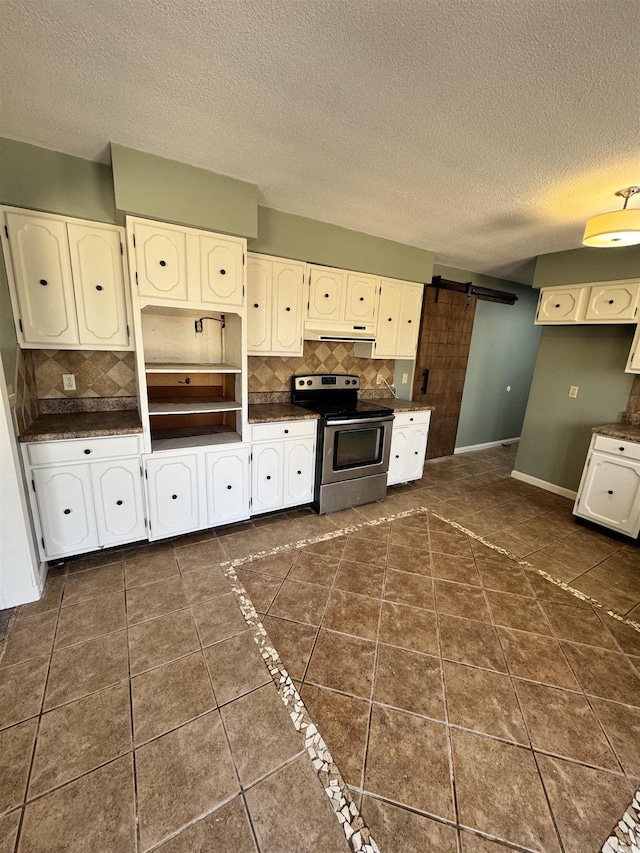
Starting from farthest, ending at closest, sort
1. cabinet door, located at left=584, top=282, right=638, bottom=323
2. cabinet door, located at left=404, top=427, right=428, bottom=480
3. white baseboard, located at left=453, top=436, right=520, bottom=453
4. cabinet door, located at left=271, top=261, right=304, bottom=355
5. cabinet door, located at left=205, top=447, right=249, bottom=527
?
white baseboard, located at left=453, top=436, right=520, bottom=453 → cabinet door, located at left=404, top=427, right=428, bottom=480 → cabinet door, located at left=584, top=282, right=638, bottom=323 → cabinet door, located at left=271, top=261, right=304, bottom=355 → cabinet door, located at left=205, top=447, right=249, bottom=527

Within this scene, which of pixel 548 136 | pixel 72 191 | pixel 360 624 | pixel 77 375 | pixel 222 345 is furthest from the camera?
pixel 222 345

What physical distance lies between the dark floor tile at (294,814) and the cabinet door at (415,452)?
9.31 ft

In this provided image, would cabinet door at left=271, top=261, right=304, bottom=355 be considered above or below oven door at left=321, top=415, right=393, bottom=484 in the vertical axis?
above

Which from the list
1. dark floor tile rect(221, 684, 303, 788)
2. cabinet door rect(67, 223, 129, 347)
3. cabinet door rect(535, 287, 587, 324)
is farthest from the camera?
cabinet door rect(535, 287, 587, 324)

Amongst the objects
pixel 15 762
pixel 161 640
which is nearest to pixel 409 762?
pixel 161 640

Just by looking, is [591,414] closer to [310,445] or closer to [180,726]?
[310,445]

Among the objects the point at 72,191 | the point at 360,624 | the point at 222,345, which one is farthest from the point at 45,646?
the point at 72,191

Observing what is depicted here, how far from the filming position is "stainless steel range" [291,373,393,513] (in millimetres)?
3016

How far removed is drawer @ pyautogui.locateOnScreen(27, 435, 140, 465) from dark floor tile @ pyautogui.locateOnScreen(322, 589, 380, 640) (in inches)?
64.0

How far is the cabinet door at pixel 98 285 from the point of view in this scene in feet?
7.04

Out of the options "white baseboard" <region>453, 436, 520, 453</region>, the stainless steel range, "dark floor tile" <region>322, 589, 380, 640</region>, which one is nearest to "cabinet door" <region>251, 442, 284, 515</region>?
the stainless steel range

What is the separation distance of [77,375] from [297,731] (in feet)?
8.46

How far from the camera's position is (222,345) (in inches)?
115

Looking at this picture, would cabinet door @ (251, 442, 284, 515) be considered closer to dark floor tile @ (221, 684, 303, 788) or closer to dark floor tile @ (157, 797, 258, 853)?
dark floor tile @ (221, 684, 303, 788)
